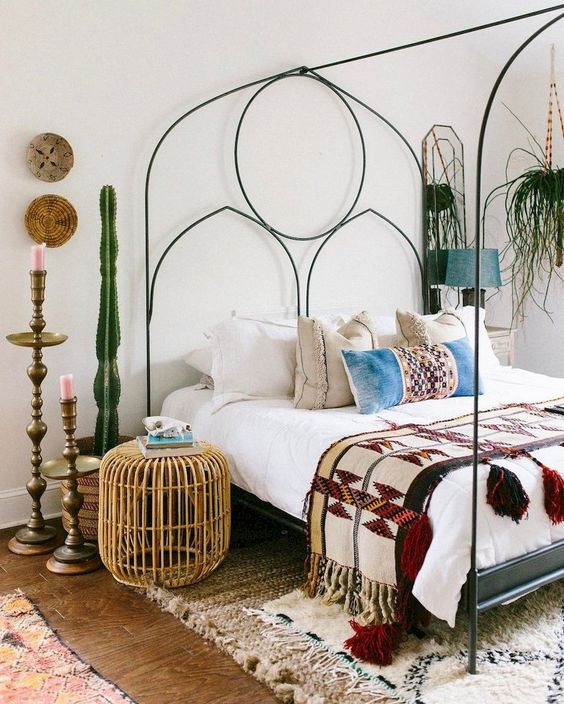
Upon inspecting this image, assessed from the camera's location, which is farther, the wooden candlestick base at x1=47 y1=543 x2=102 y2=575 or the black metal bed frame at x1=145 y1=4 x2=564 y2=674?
the wooden candlestick base at x1=47 y1=543 x2=102 y2=575

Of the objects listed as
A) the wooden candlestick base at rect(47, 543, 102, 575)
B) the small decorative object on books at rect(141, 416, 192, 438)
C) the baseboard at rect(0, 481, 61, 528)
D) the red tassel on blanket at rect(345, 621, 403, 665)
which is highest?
the small decorative object on books at rect(141, 416, 192, 438)

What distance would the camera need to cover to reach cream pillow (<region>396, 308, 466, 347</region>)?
3586mm

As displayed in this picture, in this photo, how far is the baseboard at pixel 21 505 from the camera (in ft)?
11.0

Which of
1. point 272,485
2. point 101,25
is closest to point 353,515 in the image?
point 272,485

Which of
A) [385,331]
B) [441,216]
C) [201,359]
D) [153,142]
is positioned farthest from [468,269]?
[153,142]

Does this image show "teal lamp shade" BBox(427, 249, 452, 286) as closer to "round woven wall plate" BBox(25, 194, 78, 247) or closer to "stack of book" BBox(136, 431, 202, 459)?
"round woven wall plate" BBox(25, 194, 78, 247)

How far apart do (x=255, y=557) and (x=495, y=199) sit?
3270 mm

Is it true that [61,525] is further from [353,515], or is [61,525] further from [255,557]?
[353,515]

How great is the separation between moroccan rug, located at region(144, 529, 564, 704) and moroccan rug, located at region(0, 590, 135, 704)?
378 mm

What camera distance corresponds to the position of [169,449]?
2846 mm

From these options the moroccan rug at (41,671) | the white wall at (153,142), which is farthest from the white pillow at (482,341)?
the moroccan rug at (41,671)

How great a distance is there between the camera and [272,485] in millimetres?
2926

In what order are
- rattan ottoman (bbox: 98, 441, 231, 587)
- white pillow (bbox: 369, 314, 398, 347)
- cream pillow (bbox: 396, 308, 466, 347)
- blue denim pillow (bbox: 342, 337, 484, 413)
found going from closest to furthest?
rattan ottoman (bbox: 98, 441, 231, 587) < blue denim pillow (bbox: 342, 337, 484, 413) < cream pillow (bbox: 396, 308, 466, 347) < white pillow (bbox: 369, 314, 398, 347)

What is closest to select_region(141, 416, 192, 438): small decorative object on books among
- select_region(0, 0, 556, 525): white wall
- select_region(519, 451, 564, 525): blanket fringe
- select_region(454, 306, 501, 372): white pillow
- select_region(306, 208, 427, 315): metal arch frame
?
select_region(0, 0, 556, 525): white wall
